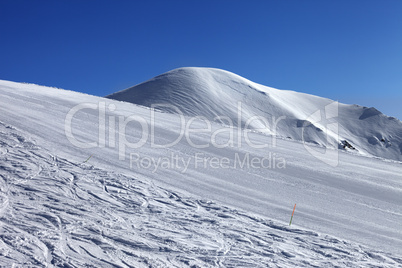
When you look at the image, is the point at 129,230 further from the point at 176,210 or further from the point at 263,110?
the point at 263,110

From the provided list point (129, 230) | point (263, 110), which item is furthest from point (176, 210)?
point (263, 110)

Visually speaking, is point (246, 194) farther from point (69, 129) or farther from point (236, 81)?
point (236, 81)

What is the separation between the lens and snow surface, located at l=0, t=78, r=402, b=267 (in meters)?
4.12

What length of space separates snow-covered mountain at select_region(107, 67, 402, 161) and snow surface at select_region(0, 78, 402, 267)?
22.6 meters

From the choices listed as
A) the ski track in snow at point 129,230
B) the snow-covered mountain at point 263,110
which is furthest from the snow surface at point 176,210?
the snow-covered mountain at point 263,110

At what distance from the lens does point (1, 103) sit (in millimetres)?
11938

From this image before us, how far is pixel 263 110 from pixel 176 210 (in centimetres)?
4222

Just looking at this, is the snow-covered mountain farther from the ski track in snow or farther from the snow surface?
the ski track in snow

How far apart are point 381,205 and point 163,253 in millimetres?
5906

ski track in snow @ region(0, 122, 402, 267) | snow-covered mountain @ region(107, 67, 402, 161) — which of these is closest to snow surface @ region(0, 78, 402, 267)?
ski track in snow @ region(0, 122, 402, 267)

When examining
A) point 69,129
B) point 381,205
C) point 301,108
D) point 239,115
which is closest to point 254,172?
point 381,205

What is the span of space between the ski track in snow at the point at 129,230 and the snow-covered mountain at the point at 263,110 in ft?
81.3

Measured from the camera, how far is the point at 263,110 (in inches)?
1833

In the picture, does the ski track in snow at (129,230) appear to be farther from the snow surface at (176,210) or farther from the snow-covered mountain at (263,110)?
the snow-covered mountain at (263,110)
